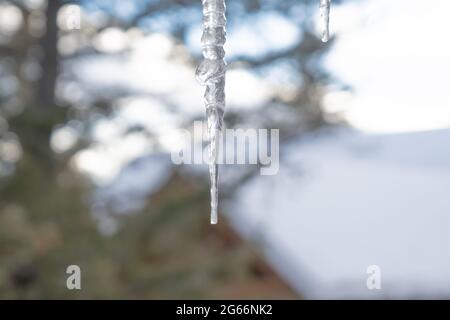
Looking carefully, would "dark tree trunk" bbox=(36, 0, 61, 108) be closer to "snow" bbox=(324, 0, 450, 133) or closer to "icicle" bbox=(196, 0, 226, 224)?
"snow" bbox=(324, 0, 450, 133)

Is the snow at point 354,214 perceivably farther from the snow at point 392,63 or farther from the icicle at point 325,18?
the icicle at point 325,18

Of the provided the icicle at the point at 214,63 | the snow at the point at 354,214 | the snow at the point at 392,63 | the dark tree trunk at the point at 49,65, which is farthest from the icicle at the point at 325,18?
the dark tree trunk at the point at 49,65

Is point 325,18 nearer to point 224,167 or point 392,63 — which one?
point 392,63

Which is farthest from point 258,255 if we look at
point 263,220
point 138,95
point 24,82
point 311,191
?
point 24,82

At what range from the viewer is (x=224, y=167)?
2.13 m

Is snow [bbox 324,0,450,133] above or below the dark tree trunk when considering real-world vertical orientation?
below

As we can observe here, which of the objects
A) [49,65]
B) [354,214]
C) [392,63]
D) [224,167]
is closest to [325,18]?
[392,63]

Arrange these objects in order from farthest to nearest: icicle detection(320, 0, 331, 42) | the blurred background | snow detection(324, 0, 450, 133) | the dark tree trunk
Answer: the dark tree trunk → the blurred background → snow detection(324, 0, 450, 133) → icicle detection(320, 0, 331, 42)

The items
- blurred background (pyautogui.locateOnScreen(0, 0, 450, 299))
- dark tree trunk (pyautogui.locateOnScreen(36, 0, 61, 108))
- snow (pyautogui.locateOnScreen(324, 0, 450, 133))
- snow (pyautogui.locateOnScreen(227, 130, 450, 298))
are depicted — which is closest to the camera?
snow (pyautogui.locateOnScreen(324, 0, 450, 133))

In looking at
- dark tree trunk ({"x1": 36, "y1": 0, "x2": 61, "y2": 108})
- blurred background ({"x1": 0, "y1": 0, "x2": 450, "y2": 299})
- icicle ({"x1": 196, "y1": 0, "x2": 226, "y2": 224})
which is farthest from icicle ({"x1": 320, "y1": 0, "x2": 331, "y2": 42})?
dark tree trunk ({"x1": 36, "y1": 0, "x2": 61, "y2": 108})

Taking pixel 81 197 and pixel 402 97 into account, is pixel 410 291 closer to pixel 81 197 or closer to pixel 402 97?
pixel 402 97

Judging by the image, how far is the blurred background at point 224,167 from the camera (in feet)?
5.52

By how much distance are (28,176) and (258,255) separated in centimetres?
91

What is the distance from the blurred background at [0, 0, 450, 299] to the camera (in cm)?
168
